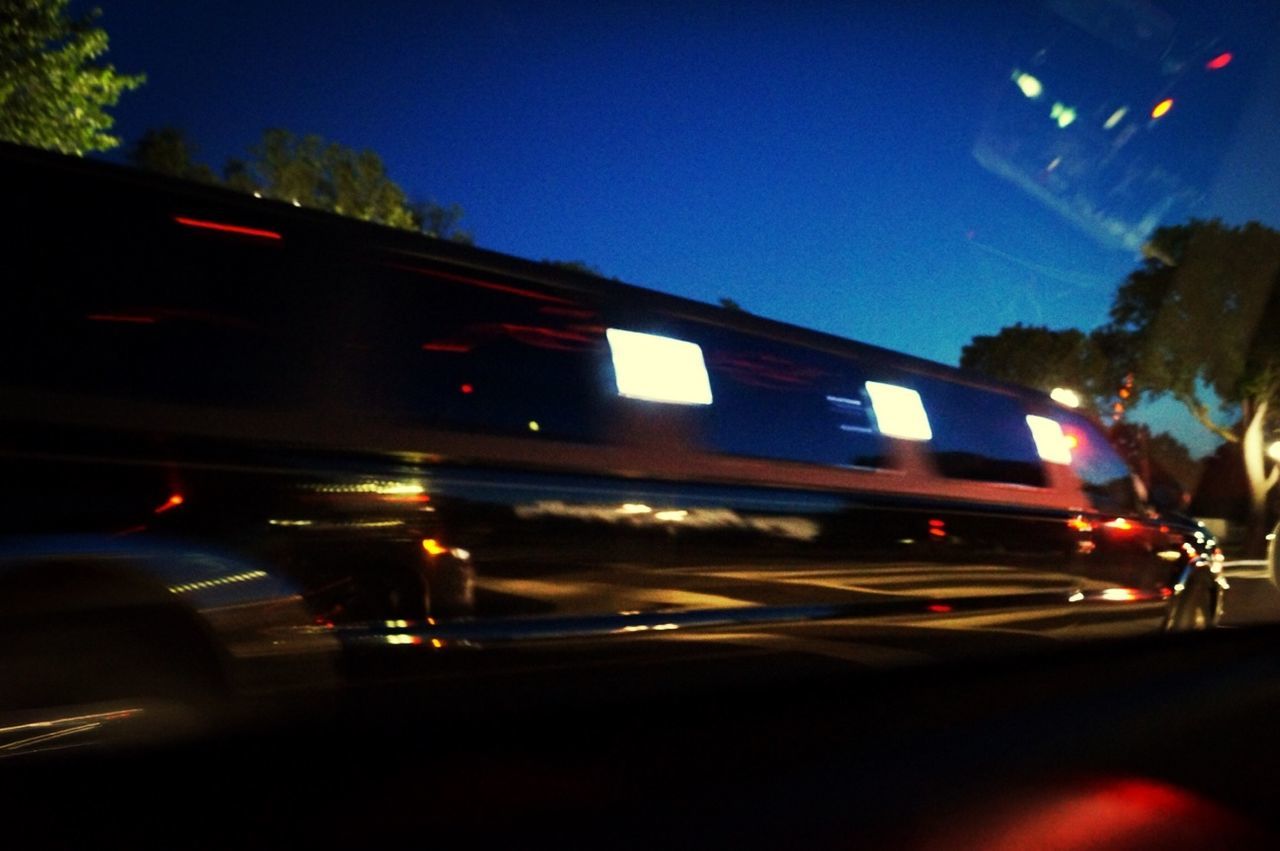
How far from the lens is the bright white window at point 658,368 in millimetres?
3707

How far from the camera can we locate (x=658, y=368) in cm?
387

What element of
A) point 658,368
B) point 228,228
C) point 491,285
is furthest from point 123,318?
point 658,368

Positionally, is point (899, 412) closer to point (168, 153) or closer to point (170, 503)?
point (170, 503)

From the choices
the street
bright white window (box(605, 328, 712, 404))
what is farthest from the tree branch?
bright white window (box(605, 328, 712, 404))

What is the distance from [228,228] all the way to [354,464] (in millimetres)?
657

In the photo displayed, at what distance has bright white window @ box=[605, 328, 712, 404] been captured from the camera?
371cm

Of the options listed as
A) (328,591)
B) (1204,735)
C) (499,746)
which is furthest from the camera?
(1204,735)

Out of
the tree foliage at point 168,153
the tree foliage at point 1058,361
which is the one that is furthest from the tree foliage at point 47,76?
the tree foliage at point 1058,361

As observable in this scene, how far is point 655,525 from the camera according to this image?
3.52 m

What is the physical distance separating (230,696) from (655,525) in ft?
4.55

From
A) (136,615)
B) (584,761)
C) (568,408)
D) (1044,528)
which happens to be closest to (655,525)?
(568,408)

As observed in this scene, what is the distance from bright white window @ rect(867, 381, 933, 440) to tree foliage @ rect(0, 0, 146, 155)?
924 centimetres

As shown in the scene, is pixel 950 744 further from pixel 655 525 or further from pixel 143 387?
pixel 143 387

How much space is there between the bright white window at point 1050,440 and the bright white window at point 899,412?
116 centimetres
